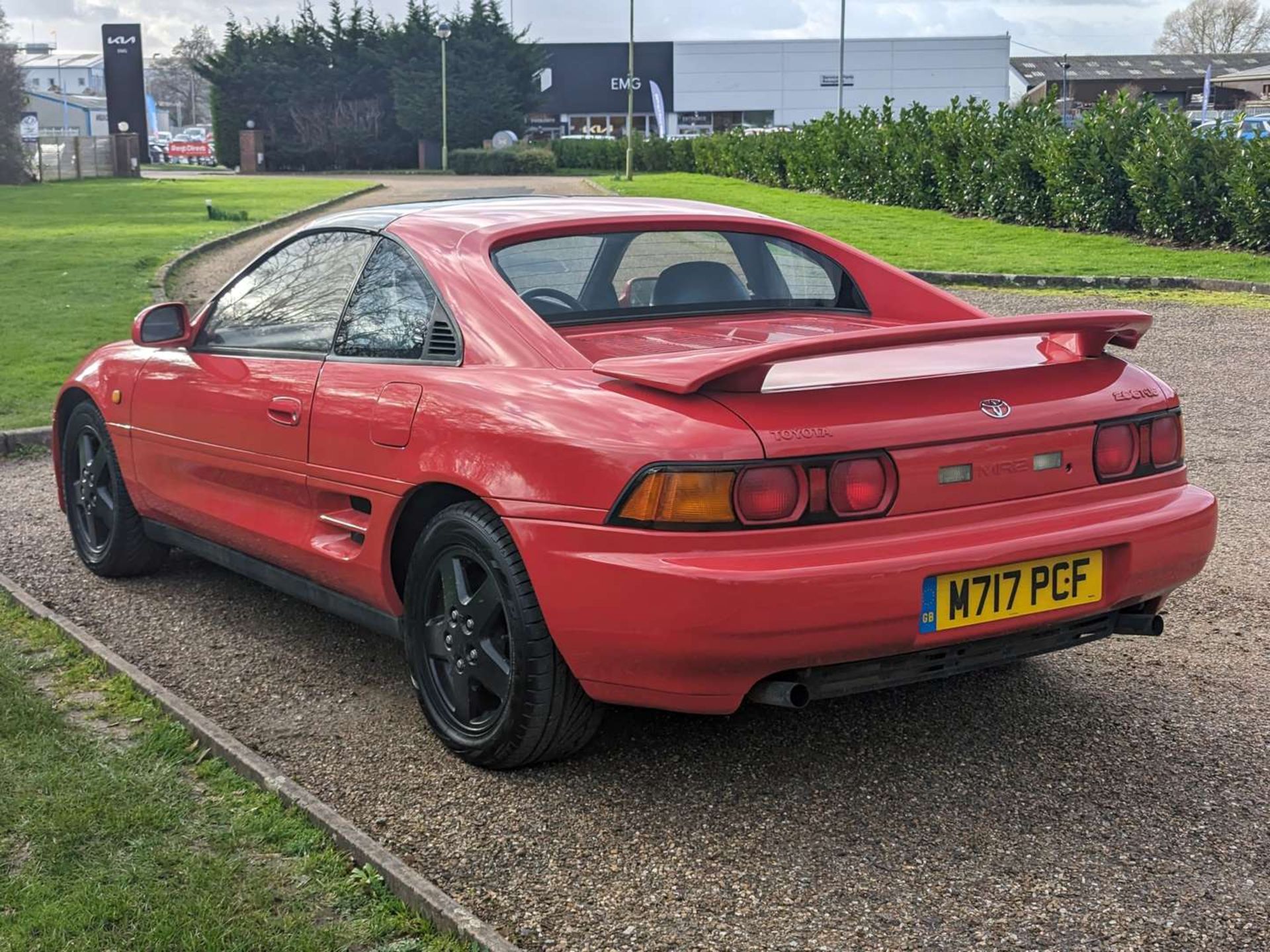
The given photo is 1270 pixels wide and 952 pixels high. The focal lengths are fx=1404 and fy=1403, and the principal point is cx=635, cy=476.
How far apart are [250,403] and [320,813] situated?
169 cm

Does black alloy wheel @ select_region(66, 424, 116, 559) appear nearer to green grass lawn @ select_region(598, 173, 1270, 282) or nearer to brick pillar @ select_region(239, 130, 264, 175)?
green grass lawn @ select_region(598, 173, 1270, 282)

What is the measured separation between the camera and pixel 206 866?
10.1 feet

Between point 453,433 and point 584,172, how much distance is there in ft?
163

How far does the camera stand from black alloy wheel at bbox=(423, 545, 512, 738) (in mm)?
3584

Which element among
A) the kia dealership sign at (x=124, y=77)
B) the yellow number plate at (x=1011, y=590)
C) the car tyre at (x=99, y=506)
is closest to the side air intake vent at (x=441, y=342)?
the yellow number plate at (x=1011, y=590)

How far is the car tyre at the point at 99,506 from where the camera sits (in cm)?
553

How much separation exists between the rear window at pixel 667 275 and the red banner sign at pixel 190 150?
79.4 m

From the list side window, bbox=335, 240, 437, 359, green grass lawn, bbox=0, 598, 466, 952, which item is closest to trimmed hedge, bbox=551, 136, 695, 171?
side window, bbox=335, 240, 437, 359

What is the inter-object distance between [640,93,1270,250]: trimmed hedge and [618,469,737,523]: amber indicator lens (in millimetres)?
15438

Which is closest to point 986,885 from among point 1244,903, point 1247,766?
point 1244,903

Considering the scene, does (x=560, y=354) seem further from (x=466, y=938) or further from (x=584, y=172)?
(x=584, y=172)

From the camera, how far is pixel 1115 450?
3.64 m

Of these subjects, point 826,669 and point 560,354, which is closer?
point 826,669

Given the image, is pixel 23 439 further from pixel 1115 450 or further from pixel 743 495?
pixel 1115 450
